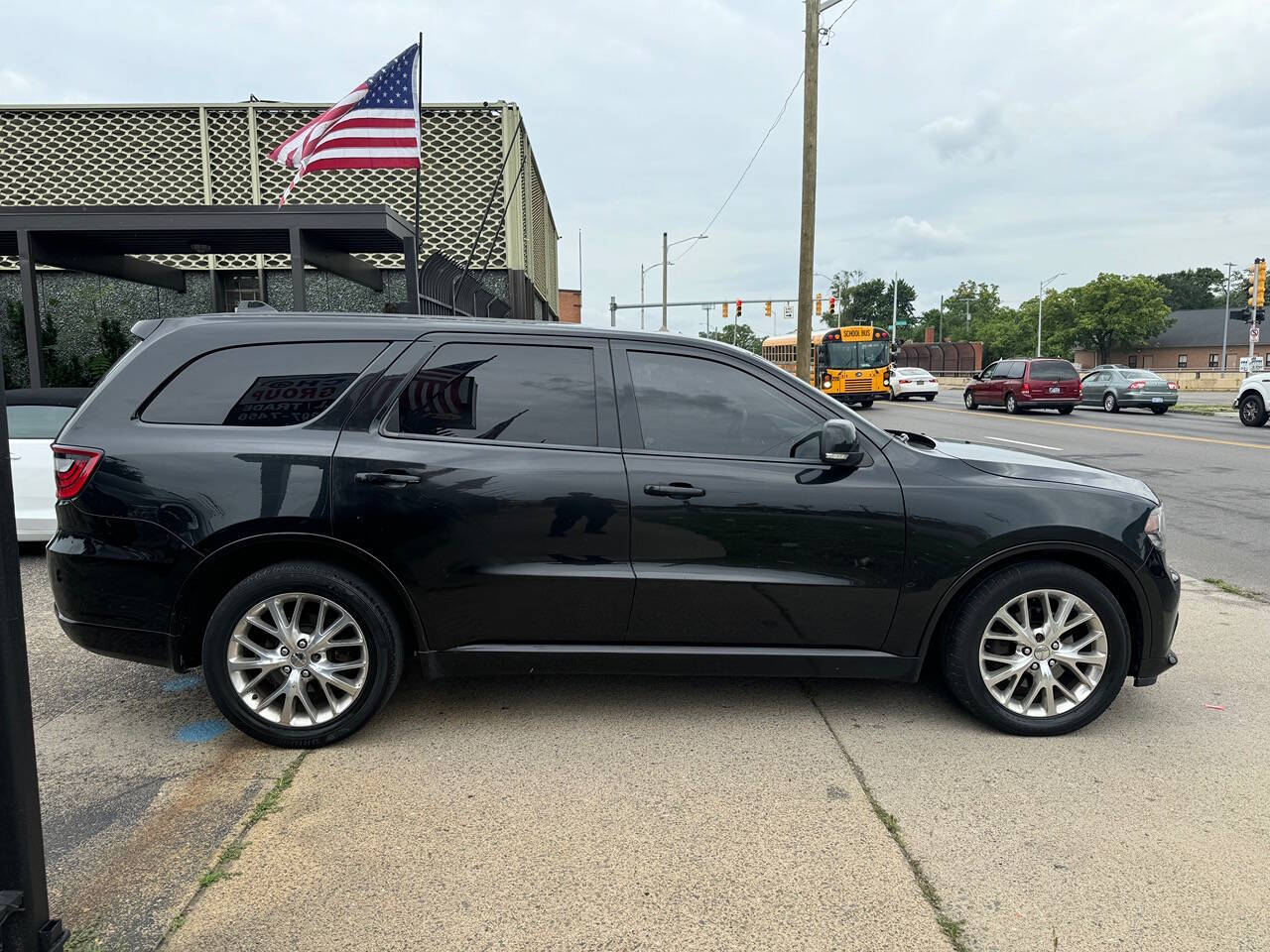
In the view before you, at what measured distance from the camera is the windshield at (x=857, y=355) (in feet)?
102

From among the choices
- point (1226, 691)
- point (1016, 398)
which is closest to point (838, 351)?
point (1016, 398)

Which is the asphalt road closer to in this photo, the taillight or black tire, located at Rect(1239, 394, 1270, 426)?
black tire, located at Rect(1239, 394, 1270, 426)

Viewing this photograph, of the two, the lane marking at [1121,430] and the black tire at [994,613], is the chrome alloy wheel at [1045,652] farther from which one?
the lane marking at [1121,430]

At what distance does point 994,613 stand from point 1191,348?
97323 mm

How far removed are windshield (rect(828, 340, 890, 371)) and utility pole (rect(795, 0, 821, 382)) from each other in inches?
492

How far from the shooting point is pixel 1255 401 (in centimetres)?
2092

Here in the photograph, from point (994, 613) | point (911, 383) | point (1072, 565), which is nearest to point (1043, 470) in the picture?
point (1072, 565)

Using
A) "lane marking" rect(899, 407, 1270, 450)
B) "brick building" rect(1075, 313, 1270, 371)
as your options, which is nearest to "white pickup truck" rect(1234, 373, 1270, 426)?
"lane marking" rect(899, 407, 1270, 450)

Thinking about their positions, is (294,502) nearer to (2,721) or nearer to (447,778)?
(447,778)

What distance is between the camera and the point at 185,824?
10.1 ft

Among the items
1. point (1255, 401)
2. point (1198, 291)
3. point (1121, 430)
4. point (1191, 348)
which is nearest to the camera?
point (1121, 430)

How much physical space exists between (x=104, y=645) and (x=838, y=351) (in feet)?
96.9

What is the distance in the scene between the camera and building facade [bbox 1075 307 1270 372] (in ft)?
270

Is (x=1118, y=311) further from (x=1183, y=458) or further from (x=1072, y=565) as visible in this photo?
(x=1072, y=565)
